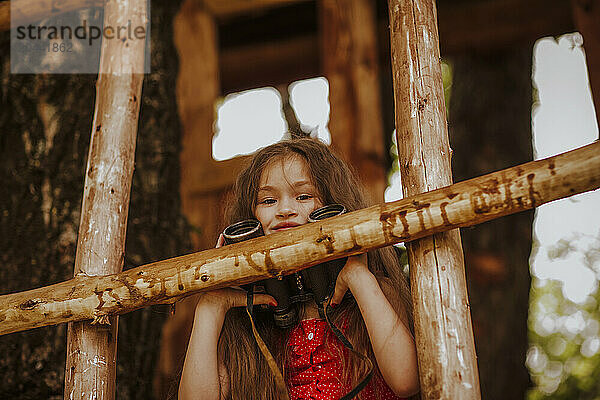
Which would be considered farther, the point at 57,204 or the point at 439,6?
the point at 439,6

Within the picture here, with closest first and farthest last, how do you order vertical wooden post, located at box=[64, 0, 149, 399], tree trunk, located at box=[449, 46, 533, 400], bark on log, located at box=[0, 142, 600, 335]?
bark on log, located at box=[0, 142, 600, 335] → vertical wooden post, located at box=[64, 0, 149, 399] → tree trunk, located at box=[449, 46, 533, 400]

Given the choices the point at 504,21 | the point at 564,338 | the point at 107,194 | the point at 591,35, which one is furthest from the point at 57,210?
the point at 564,338

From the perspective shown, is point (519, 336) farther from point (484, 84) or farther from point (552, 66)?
point (552, 66)

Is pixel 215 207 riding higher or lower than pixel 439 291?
higher

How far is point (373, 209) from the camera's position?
5.52 feet

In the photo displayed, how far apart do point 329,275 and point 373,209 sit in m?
0.33

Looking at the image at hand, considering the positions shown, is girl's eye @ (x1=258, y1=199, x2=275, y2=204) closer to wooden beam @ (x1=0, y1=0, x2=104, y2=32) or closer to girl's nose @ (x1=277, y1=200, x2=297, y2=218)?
girl's nose @ (x1=277, y1=200, x2=297, y2=218)

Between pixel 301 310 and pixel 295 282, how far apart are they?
0.41 ft

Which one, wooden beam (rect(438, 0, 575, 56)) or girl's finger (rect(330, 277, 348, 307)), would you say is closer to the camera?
girl's finger (rect(330, 277, 348, 307))

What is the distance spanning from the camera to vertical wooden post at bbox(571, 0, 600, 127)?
2486 mm

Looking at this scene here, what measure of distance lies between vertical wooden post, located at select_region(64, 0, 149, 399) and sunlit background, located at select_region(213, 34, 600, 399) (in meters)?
3.43

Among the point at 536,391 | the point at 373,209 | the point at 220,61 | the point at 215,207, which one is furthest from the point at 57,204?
the point at 536,391

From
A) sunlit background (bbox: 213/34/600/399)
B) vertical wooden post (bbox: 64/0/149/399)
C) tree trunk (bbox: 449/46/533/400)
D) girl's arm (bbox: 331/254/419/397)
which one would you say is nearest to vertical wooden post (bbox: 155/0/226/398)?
sunlit background (bbox: 213/34/600/399)

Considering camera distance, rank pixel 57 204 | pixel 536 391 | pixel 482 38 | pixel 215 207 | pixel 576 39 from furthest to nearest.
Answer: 1. pixel 536 391
2. pixel 576 39
3. pixel 482 38
4. pixel 215 207
5. pixel 57 204
